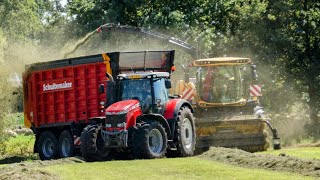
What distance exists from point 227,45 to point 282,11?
13.0ft

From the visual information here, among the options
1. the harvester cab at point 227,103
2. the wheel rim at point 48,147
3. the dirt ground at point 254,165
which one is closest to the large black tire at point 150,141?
the dirt ground at point 254,165

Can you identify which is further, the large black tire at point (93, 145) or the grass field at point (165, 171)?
the large black tire at point (93, 145)

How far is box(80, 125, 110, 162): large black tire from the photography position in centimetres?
2061

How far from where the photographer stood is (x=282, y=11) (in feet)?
120

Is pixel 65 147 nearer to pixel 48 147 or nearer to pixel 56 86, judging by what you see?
pixel 48 147

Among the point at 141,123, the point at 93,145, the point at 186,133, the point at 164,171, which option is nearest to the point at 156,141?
the point at 141,123

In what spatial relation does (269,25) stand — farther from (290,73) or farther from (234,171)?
(234,171)

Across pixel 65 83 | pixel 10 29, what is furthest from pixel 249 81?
pixel 10 29

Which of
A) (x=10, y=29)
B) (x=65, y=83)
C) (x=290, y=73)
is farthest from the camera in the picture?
(x=10, y=29)

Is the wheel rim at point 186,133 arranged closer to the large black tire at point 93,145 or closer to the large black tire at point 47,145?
the large black tire at point 93,145

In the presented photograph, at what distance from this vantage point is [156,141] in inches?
808

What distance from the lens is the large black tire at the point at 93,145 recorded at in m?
20.6

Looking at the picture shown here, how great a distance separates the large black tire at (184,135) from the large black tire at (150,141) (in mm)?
732

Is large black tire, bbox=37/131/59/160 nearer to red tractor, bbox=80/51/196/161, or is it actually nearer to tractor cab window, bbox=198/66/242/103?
red tractor, bbox=80/51/196/161
